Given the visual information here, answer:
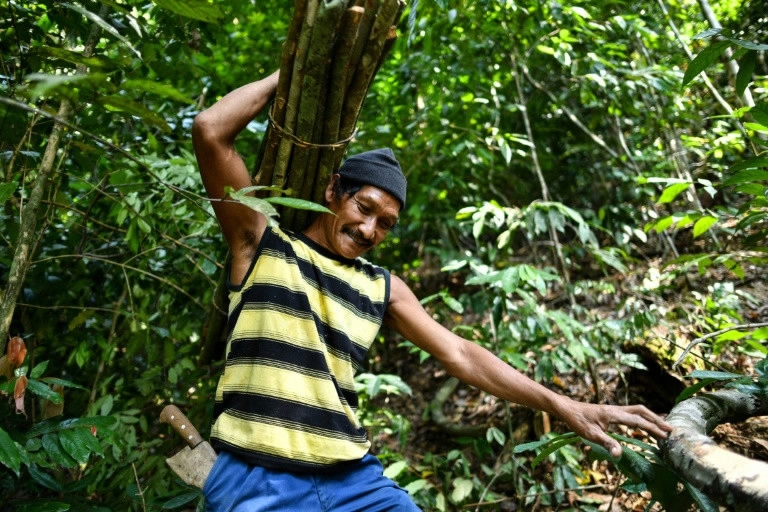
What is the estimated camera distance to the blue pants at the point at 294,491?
1.60 meters

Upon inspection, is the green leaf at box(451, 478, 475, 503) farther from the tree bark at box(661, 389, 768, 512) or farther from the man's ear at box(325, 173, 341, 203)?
the man's ear at box(325, 173, 341, 203)

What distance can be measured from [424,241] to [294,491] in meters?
3.57

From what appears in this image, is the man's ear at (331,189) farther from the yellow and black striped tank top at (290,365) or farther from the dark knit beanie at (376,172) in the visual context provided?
the yellow and black striped tank top at (290,365)

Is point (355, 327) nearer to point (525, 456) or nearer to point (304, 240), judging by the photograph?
point (304, 240)

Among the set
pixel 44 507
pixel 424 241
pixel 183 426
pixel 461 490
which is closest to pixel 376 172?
pixel 183 426

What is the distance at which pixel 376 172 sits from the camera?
1.92m

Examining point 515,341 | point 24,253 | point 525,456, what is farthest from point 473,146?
point 24,253

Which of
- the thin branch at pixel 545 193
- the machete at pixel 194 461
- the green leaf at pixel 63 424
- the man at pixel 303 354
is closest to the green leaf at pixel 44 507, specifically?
the green leaf at pixel 63 424

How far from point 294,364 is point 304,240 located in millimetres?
448

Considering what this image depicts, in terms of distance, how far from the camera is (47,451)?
157cm

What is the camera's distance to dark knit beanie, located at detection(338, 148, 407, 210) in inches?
75.2

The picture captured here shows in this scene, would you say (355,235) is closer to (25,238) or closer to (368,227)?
(368,227)

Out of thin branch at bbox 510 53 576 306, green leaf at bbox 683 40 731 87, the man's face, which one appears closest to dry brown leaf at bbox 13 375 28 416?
the man's face

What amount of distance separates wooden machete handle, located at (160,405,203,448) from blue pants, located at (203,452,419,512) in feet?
0.58
